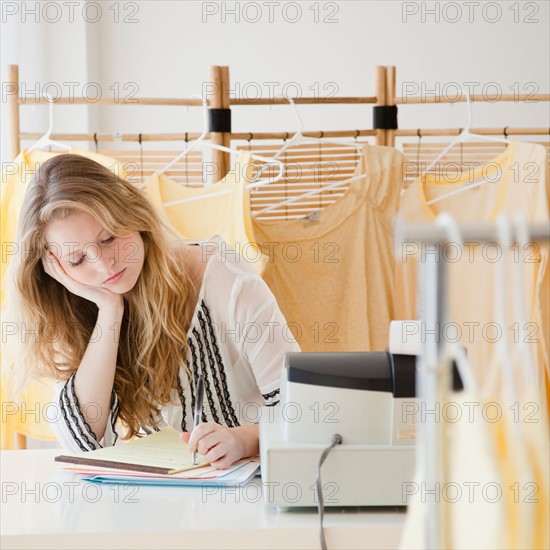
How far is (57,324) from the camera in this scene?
200cm

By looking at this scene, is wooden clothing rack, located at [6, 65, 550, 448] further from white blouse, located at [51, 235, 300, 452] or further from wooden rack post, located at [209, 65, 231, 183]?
white blouse, located at [51, 235, 300, 452]

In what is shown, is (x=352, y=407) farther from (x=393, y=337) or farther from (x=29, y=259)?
(x=29, y=259)

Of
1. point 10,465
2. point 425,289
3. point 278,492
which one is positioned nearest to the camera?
point 425,289

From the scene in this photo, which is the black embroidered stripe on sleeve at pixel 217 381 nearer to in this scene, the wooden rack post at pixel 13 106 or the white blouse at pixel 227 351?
the white blouse at pixel 227 351

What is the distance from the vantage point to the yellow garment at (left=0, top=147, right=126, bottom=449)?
2715 mm

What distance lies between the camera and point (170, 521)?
1322mm

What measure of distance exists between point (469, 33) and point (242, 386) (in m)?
2.53

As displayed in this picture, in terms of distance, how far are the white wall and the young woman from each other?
2.01 meters

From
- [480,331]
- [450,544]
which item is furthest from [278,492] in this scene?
[480,331]

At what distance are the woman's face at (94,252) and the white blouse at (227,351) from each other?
0.58ft

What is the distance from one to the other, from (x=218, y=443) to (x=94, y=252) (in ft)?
1.70

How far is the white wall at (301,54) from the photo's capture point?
152 inches
